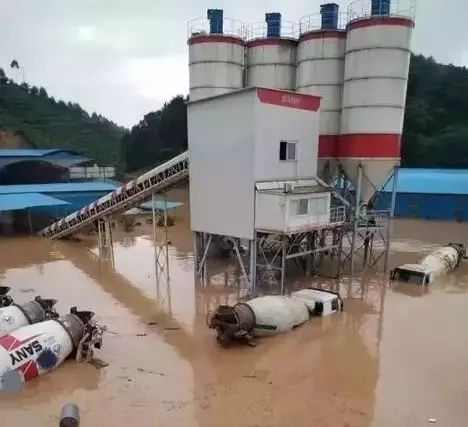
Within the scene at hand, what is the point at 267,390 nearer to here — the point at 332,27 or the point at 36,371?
the point at 36,371

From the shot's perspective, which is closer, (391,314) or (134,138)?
(391,314)

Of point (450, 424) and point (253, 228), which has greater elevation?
point (253, 228)

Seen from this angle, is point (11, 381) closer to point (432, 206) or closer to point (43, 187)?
point (43, 187)

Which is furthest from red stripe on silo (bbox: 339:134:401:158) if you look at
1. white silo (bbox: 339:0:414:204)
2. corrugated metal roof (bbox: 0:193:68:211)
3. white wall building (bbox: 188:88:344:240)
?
corrugated metal roof (bbox: 0:193:68:211)

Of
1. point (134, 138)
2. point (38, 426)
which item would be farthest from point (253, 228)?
point (134, 138)

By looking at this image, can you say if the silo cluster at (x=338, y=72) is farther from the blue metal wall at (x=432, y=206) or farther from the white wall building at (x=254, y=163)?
the blue metal wall at (x=432, y=206)

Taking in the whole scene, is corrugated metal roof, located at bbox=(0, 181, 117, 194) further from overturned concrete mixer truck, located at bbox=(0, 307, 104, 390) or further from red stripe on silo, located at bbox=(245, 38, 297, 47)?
overturned concrete mixer truck, located at bbox=(0, 307, 104, 390)

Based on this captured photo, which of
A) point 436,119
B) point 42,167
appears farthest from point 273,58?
point 436,119
